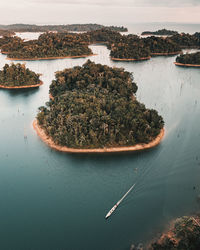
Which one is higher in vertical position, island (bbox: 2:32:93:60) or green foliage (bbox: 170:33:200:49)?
green foliage (bbox: 170:33:200:49)

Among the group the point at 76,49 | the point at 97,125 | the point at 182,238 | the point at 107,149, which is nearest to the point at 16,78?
the point at 97,125

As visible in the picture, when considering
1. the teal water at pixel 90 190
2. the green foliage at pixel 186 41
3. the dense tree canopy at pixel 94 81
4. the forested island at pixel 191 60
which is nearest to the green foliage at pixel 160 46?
the green foliage at pixel 186 41

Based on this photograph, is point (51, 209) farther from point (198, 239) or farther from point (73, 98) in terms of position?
point (73, 98)

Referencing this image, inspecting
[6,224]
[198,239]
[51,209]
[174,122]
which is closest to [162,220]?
[198,239]

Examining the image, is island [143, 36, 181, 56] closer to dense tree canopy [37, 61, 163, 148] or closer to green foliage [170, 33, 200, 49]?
green foliage [170, 33, 200, 49]

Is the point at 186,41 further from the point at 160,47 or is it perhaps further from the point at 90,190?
the point at 90,190

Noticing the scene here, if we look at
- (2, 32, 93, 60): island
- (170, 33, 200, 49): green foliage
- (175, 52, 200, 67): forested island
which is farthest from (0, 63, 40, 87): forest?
(170, 33, 200, 49): green foliage
